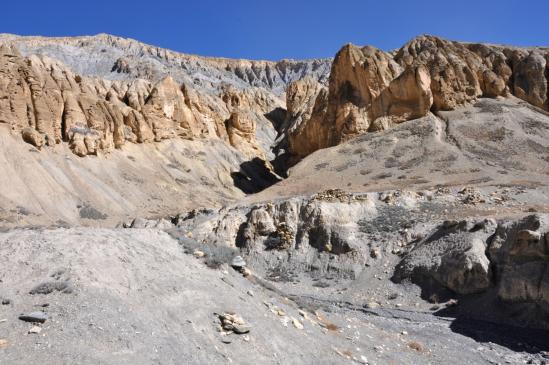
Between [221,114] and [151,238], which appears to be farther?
[221,114]

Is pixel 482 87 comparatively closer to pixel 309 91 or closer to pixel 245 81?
pixel 309 91

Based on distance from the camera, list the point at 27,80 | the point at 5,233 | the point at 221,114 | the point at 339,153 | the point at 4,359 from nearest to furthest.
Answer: the point at 4,359 < the point at 5,233 < the point at 27,80 < the point at 339,153 < the point at 221,114

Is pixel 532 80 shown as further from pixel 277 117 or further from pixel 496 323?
pixel 277 117

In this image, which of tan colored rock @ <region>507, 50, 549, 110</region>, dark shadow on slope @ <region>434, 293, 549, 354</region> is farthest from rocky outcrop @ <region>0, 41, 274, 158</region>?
dark shadow on slope @ <region>434, 293, 549, 354</region>

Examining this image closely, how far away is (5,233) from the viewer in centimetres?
1116

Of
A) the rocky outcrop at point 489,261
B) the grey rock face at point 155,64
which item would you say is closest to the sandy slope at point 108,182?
the rocky outcrop at point 489,261

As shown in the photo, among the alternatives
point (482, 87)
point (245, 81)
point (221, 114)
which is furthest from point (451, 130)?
point (245, 81)

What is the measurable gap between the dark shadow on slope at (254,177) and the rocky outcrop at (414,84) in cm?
709

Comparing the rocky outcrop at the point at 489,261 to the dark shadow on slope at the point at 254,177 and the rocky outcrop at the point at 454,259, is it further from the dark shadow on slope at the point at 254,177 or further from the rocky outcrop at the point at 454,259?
the dark shadow on slope at the point at 254,177

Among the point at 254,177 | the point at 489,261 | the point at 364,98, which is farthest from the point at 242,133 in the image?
the point at 489,261

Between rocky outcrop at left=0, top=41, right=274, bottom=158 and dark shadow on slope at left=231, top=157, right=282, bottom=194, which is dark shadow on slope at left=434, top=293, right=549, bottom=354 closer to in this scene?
rocky outcrop at left=0, top=41, right=274, bottom=158

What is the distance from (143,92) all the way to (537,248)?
57618 millimetres

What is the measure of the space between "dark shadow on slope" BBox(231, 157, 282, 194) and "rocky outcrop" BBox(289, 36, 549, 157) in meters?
7.09

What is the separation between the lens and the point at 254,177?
64.1m
